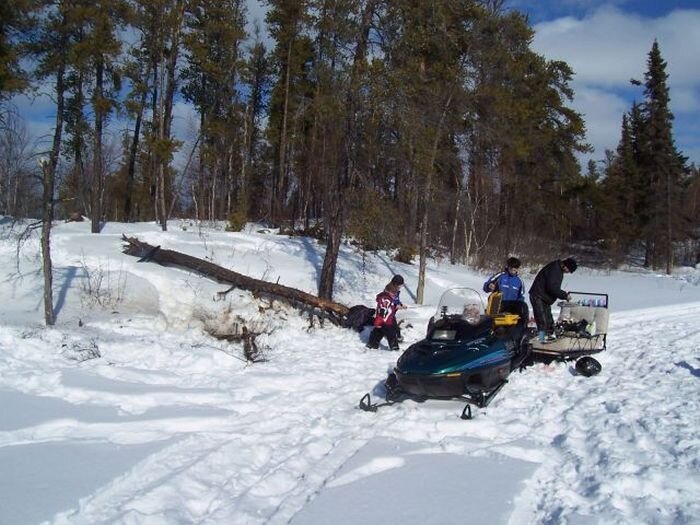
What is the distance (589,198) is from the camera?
4125 centimetres

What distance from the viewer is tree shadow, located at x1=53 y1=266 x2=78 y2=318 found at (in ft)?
38.2

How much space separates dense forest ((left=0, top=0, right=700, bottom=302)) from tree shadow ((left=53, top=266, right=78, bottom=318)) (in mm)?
2113

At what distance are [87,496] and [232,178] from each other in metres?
31.8

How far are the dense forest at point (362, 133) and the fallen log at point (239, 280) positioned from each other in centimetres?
133

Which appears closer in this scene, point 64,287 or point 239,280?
point 64,287

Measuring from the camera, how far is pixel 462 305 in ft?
28.1

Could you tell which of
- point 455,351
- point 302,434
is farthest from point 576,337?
point 302,434

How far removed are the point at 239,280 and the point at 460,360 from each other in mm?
7709

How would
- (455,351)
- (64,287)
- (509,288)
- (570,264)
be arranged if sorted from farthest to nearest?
1. (64,287)
2. (570,264)
3. (509,288)
4. (455,351)

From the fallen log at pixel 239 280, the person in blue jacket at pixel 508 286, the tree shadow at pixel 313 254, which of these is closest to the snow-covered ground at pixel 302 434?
the fallen log at pixel 239 280

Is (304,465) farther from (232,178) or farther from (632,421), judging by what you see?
(232,178)

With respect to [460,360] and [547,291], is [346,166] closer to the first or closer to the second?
[547,291]

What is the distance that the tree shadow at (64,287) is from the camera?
1165cm

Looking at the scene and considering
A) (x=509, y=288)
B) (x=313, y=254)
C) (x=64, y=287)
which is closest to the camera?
(x=509, y=288)
